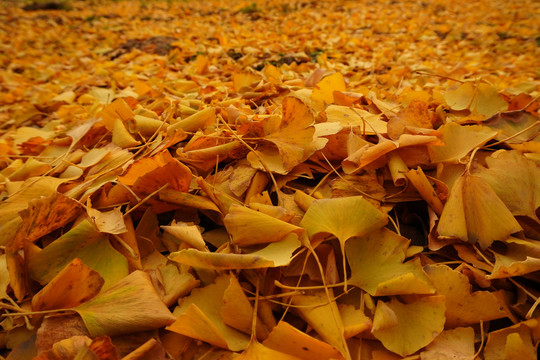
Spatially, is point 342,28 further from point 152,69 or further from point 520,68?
point 152,69

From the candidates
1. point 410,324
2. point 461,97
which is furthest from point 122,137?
point 461,97

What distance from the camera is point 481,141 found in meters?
0.60

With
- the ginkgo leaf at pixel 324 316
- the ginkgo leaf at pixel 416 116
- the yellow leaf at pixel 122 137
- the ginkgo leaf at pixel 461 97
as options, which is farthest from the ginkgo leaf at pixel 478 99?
the yellow leaf at pixel 122 137

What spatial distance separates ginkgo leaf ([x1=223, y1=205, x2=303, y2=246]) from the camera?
476 millimetres

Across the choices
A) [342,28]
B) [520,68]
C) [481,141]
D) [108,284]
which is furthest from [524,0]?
[108,284]

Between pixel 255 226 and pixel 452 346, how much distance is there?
26 centimetres

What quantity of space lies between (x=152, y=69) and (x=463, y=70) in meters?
1.27

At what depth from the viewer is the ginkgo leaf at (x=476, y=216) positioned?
19.7 inches

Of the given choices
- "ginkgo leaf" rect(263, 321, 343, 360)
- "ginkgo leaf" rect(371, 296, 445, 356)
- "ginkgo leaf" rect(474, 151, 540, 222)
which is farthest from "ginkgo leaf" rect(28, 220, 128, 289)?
"ginkgo leaf" rect(474, 151, 540, 222)

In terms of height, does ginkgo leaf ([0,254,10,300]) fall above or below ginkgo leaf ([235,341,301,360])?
above

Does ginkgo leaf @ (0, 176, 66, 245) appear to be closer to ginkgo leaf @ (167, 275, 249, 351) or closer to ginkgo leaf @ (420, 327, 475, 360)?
ginkgo leaf @ (167, 275, 249, 351)

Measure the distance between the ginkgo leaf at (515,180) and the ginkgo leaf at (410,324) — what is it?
20 cm

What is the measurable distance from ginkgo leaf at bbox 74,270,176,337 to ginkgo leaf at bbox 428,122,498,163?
450 mm

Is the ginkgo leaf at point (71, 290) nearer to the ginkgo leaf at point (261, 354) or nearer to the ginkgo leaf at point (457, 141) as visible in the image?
the ginkgo leaf at point (261, 354)
